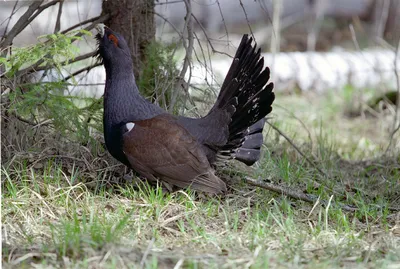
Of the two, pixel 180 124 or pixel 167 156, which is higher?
pixel 180 124

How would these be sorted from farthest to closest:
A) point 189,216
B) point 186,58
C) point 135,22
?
point 135,22, point 186,58, point 189,216

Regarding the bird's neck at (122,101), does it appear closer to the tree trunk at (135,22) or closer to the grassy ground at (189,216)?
the grassy ground at (189,216)

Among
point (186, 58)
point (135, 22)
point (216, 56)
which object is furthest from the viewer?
point (216, 56)

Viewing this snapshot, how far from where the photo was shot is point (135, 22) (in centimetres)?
557

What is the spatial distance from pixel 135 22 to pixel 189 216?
2.19 metres

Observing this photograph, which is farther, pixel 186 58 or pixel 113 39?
pixel 186 58

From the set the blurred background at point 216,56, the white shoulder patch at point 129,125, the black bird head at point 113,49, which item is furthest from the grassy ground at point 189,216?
the black bird head at point 113,49

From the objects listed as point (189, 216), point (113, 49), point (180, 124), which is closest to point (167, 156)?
point (180, 124)

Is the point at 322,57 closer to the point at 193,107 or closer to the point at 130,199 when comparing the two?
the point at 193,107

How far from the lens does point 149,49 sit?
5605 millimetres

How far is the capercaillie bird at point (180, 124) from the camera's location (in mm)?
4543

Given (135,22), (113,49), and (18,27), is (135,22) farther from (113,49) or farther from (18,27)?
(18,27)

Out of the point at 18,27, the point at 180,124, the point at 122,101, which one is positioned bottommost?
the point at 180,124

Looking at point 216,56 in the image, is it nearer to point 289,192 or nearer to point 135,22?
point 135,22
